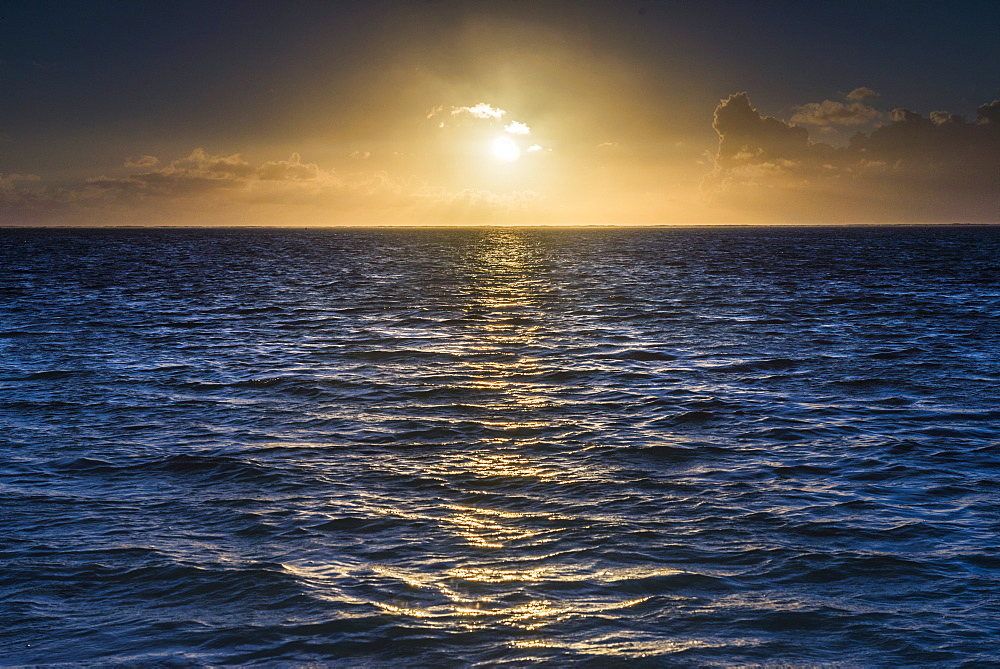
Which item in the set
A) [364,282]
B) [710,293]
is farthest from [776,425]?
[364,282]

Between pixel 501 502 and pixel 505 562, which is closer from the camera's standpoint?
pixel 505 562

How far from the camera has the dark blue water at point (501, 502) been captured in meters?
7.53

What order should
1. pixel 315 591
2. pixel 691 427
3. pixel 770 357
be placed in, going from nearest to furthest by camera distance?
pixel 315 591
pixel 691 427
pixel 770 357

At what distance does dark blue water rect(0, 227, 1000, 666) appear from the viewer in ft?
24.7

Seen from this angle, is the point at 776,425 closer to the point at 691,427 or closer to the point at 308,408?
the point at 691,427

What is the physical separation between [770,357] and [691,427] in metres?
9.36

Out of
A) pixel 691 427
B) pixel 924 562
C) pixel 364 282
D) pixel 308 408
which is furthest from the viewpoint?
pixel 364 282

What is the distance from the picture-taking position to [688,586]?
333 inches

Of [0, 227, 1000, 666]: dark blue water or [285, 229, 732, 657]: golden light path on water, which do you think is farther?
[285, 229, 732, 657]: golden light path on water

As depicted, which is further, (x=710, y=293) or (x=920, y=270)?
(x=920, y=270)

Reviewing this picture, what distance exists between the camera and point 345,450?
13.8m

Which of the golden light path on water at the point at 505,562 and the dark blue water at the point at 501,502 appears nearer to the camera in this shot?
the dark blue water at the point at 501,502

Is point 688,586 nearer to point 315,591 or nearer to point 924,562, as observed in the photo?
point 924,562

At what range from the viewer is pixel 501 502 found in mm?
11125
